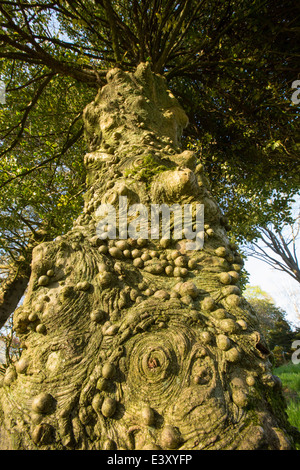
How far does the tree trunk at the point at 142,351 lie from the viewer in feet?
3.04

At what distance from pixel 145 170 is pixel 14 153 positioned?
14.1 ft

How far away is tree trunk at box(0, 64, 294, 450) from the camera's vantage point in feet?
3.04

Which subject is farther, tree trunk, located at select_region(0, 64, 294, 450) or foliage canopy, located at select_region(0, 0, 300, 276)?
foliage canopy, located at select_region(0, 0, 300, 276)

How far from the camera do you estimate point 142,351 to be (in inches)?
43.0

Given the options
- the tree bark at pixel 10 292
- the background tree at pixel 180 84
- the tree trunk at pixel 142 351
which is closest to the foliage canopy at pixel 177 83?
the background tree at pixel 180 84

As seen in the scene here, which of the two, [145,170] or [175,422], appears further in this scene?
[145,170]

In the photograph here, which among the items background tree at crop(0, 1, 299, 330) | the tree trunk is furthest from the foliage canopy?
the tree trunk

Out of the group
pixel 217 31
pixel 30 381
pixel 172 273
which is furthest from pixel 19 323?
pixel 217 31

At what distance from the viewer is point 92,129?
2.79m

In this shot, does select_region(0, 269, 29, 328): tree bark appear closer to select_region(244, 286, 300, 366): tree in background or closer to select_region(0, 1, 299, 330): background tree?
select_region(0, 1, 299, 330): background tree

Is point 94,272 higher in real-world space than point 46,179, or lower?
lower

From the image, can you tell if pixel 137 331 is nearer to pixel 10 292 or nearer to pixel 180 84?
pixel 180 84

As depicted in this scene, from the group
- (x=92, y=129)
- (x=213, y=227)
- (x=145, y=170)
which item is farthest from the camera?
(x=92, y=129)
